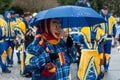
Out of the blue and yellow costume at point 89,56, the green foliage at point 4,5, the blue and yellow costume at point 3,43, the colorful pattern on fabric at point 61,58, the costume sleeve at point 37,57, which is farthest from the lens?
the green foliage at point 4,5

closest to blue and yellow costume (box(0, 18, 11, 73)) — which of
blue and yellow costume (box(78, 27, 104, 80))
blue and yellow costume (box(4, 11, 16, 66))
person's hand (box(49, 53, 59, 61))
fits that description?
blue and yellow costume (box(4, 11, 16, 66))

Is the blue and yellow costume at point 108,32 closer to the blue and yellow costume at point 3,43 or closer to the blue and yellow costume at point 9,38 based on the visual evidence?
the blue and yellow costume at point 3,43

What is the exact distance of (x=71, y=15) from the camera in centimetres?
494

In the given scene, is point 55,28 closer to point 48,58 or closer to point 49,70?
point 48,58

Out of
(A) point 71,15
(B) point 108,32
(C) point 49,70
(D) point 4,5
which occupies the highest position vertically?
(A) point 71,15

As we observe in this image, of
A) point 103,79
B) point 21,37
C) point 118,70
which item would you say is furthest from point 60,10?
point 118,70

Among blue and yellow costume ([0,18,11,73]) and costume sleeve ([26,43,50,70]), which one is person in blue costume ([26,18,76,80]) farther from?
blue and yellow costume ([0,18,11,73])

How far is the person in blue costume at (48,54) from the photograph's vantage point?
15.9 feet

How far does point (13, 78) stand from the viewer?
11.5 metres

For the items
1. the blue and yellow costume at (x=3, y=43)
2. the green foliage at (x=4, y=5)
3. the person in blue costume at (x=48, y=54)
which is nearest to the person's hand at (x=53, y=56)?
the person in blue costume at (x=48, y=54)

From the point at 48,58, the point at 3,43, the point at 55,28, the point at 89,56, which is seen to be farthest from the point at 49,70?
the point at 3,43

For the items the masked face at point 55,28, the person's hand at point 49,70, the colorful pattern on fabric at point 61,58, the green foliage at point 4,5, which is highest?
the masked face at point 55,28

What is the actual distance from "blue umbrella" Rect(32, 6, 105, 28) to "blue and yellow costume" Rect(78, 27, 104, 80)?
3103 mm

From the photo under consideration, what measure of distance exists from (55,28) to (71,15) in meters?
0.24
